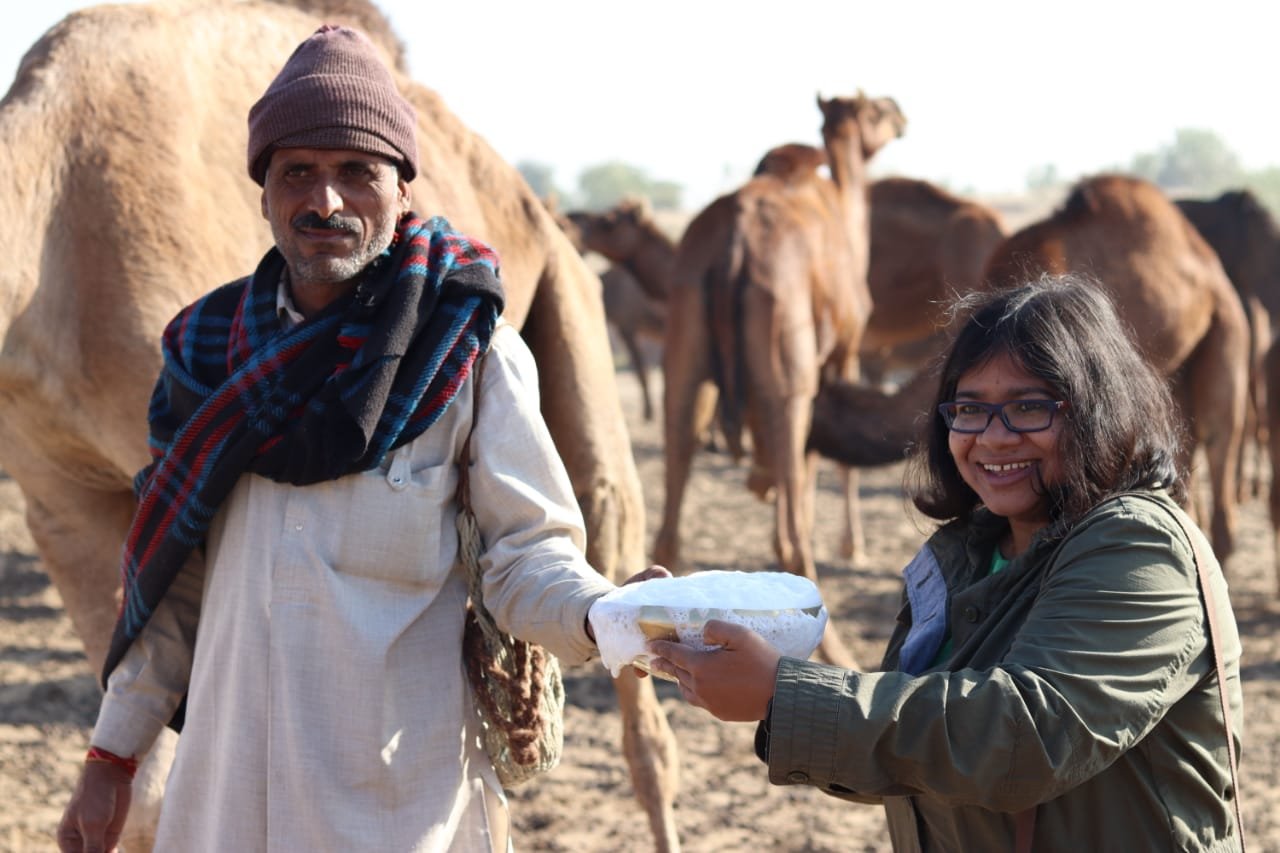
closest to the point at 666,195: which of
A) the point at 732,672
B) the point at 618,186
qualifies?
the point at 618,186

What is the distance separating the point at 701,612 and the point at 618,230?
11.0 meters

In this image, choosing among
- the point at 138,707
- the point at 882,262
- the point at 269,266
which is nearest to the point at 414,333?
the point at 269,266

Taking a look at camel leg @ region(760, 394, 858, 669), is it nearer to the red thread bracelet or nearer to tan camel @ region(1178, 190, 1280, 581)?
the red thread bracelet

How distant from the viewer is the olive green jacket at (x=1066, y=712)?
1.64 metres

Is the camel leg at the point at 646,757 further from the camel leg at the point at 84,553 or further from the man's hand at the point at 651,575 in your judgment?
the man's hand at the point at 651,575

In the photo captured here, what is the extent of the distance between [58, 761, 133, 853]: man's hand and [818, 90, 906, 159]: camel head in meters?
7.88

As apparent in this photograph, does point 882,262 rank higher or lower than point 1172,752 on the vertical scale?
higher

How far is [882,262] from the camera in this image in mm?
11781

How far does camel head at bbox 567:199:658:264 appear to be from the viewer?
12.6m

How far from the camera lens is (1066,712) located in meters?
1.64

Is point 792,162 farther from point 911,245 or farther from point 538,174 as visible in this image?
point 538,174

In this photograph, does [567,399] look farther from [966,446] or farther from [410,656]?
[966,446]

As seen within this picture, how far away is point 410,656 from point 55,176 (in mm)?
1701

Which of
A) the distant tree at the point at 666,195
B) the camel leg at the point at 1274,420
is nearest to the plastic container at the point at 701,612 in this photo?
the camel leg at the point at 1274,420
